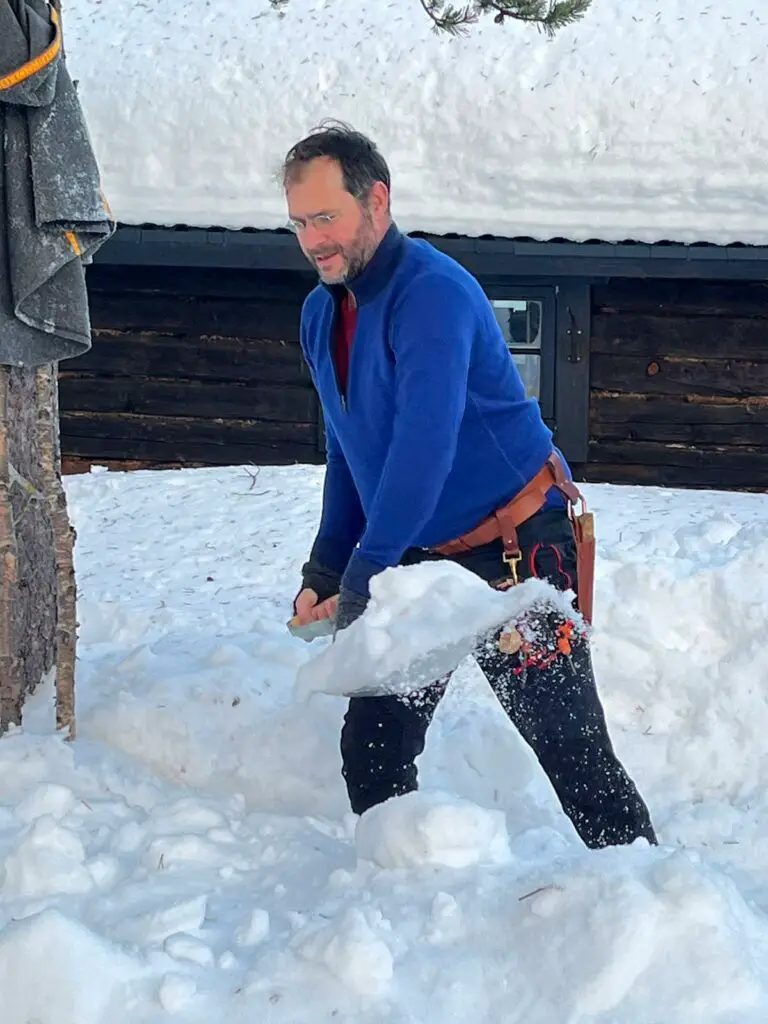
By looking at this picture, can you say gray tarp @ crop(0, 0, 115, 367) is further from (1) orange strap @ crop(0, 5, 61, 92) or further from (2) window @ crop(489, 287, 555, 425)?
(2) window @ crop(489, 287, 555, 425)

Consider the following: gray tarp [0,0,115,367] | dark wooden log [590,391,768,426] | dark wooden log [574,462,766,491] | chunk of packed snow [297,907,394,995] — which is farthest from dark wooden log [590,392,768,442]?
chunk of packed snow [297,907,394,995]

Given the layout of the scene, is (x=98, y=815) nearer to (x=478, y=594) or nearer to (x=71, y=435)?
(x=478, y=594)

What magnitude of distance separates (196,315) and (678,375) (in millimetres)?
3595

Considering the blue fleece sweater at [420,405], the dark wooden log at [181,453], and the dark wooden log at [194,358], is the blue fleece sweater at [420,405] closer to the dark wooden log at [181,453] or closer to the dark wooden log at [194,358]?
the dark wooden log at [194,358]

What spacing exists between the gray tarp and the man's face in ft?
2.66

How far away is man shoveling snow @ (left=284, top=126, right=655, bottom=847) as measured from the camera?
2398 mm

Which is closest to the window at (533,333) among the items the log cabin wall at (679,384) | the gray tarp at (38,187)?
the log cabin wall at (679,384)

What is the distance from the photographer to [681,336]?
→ 8320mm

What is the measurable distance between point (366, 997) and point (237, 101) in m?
8.25

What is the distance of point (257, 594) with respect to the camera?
194 inches

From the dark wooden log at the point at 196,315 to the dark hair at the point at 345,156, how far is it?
6.06 meters

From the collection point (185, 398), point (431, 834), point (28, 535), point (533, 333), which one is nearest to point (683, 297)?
point (533, 333)

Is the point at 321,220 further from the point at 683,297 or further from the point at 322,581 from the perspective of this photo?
the point at 683,297

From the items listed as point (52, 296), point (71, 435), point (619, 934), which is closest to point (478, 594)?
point (619, 934)
